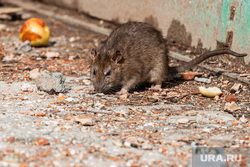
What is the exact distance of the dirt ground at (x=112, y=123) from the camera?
3.53 metres

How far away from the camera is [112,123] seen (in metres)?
4.45

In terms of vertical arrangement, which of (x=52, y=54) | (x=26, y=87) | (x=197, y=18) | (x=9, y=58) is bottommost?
(x=26, y=87)

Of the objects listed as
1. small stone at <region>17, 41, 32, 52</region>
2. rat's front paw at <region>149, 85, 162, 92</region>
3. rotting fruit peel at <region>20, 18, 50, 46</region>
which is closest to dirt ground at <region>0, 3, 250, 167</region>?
rat's front paw at <region>149, 85, 162, 92</region>

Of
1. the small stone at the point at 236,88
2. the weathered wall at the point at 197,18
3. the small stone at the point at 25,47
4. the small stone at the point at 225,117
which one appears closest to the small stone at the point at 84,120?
the small stone at the point at 225,117

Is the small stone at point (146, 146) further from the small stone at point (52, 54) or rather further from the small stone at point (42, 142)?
the small stone at point (52, 54)

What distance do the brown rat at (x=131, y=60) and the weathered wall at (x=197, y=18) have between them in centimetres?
76

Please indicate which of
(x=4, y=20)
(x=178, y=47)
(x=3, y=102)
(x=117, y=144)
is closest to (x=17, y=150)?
(x=117, y=144)

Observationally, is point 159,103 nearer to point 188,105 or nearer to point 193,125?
point 188,105

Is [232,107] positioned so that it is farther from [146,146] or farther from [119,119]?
[146,146]

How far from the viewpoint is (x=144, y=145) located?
382 centimetres

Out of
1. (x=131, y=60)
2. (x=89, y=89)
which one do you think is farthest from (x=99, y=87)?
(x=131, y=60)

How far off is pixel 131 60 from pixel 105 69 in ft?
1.68

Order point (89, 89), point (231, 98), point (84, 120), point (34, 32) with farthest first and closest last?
point (34, 32) < point (89, 89) < point (231, 98) < point (84, 120)

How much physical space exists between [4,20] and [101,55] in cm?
636
